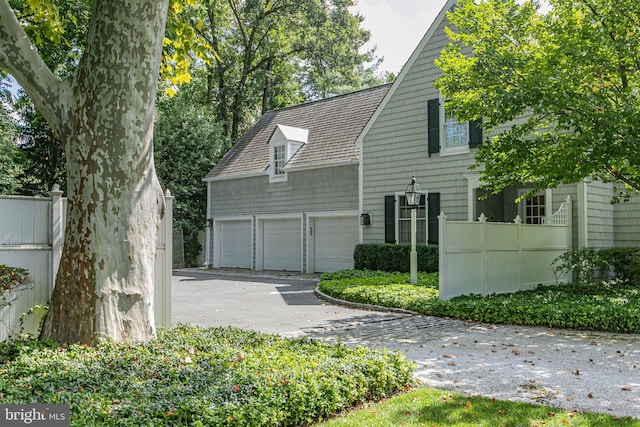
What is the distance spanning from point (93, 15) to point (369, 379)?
4.71 metres

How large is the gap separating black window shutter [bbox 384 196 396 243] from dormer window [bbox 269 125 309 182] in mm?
5328

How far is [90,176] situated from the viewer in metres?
5.64

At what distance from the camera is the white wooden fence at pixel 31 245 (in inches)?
242

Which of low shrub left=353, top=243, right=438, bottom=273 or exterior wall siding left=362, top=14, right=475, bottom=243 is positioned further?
exterior wall siding left=362, top=14, right=475, bottom=243

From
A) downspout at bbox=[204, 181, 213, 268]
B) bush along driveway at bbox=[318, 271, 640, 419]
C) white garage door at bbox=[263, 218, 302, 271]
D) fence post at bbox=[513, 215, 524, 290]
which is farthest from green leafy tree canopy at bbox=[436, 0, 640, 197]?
downspout at bbox=[204, 181, 213, 268]

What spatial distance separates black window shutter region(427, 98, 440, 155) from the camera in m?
15.8

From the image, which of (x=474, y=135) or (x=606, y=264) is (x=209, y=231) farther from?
(x=606, y=264)

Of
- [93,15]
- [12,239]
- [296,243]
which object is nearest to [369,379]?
[12,239]

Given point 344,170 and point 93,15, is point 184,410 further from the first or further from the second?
point 344,170

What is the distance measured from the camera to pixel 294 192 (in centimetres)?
2062

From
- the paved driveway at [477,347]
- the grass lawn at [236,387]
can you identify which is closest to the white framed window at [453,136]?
the paved driveway at [477,347]

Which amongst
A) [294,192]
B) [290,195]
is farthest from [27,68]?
[290,195]

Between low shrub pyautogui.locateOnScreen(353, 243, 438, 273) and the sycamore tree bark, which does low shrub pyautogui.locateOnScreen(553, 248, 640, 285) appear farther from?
the sycamore tree bark

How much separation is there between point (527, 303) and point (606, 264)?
3858 mm
